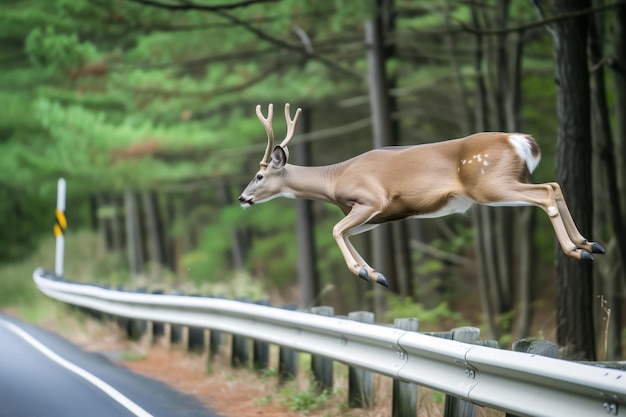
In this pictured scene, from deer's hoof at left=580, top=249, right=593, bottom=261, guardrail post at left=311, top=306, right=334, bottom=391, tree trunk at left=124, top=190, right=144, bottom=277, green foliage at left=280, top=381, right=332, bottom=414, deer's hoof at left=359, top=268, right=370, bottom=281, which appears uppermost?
deer's hoof at left=580, top=249, right=593, bottom=261

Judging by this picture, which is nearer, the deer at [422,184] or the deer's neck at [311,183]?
the deer at [422,184]

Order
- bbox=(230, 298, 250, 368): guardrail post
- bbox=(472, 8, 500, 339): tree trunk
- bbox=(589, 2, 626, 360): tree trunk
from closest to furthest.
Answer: bbox=(230, 298, 250, 368): guardrail post, bbox=(589, 2, 626, 360): tree trunk, bbox=(472, 8, 500, 339): tree trunk

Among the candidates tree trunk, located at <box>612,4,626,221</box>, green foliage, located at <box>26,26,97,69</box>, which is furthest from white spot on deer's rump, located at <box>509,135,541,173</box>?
green foliage, located at <box>26,26,97,69</box>

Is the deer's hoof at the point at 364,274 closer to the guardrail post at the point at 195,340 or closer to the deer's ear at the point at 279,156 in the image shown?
the deer's ear at the point at 279,156

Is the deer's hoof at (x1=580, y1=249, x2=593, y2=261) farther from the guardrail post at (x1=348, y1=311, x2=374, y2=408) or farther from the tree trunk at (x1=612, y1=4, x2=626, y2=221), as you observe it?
the tree trunk at (x1=612, y1=4, x2=626, y2=221)

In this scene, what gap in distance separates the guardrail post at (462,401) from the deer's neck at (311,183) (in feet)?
3.99

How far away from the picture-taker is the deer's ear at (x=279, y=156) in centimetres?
661

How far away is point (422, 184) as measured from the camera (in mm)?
6285

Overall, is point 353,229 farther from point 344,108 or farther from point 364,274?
point 344,108

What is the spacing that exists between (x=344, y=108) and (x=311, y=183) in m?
20.3

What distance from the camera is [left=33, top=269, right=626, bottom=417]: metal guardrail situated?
5328 mm

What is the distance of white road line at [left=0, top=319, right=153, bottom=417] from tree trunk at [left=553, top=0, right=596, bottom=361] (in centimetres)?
438

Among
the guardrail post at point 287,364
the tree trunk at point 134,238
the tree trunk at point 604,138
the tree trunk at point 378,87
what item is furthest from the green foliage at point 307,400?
the tree trunk at point 134,238

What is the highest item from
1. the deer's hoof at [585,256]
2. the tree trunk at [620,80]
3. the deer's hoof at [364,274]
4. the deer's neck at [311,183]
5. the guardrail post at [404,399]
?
the tree trunk at [620,80]
